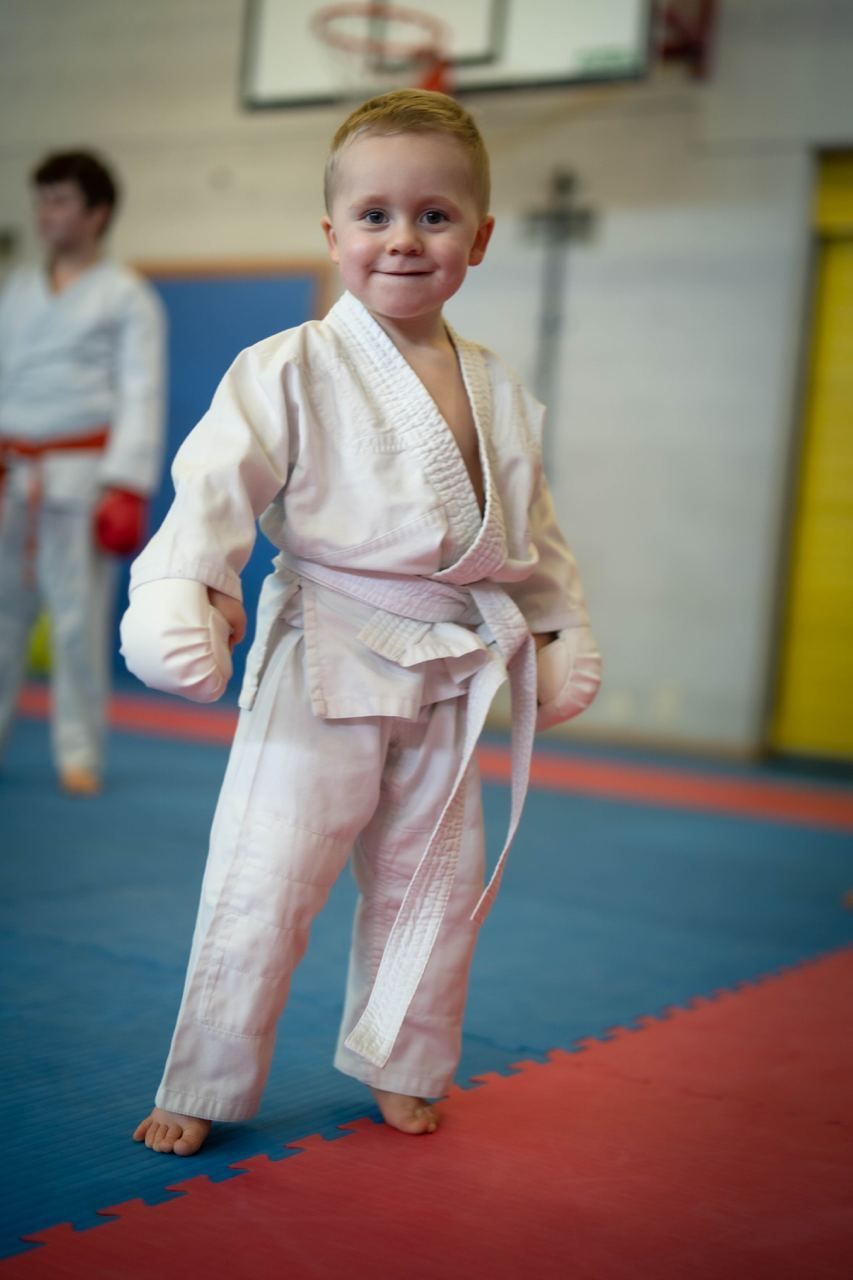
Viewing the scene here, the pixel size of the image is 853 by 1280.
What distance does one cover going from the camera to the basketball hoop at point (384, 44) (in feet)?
21.1

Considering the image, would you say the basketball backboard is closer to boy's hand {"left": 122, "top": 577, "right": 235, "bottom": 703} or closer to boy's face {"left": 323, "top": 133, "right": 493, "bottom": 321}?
boy's face {"left": 323, "top": 133, "right": 493, "bottom": 321}

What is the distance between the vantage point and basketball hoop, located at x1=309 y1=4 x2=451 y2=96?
6.45 metres

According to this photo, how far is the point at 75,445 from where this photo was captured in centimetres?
409

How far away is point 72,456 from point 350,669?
8.71ft

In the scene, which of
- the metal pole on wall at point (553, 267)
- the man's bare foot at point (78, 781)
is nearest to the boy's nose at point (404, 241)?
the man's bare foot at point (78, 781)

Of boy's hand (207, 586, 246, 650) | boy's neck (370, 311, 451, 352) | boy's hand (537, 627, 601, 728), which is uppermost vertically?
boy's neck (370, 311, 451, 352)

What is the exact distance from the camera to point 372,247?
1616 mm

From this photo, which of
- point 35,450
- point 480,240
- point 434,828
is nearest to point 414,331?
point 480,240

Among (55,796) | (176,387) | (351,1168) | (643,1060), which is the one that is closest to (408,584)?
(351,1168)

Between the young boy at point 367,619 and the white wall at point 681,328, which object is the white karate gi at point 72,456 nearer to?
the young boy at point 367,619

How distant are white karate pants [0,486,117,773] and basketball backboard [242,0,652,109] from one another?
329cm

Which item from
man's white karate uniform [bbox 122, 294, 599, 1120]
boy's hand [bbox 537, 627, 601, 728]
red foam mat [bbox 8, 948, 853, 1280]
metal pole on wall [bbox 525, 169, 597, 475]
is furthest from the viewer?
metal pole on wall [bbox 525, 169, 597, 475]

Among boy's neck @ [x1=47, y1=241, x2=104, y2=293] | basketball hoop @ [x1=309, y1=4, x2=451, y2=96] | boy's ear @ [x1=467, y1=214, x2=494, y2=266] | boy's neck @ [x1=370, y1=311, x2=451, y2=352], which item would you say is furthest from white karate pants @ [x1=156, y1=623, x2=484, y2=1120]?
basketball hoop @ [x1=309, y1=4, x2=451, y2=96]

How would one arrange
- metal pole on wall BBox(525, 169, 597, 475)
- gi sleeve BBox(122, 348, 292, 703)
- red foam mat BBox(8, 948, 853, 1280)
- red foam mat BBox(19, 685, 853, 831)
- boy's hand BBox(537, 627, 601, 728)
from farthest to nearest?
metal pole on wall BBox(525, 169, 597, 475)
red foam mat BBox(19, 685, 853, 831)
boy's hand BBox(537, 627, 601, 728)
gi sleeve BBox(122, 348, 292, 703)
red foam mat BBox(8, 948, 853, 1280)
